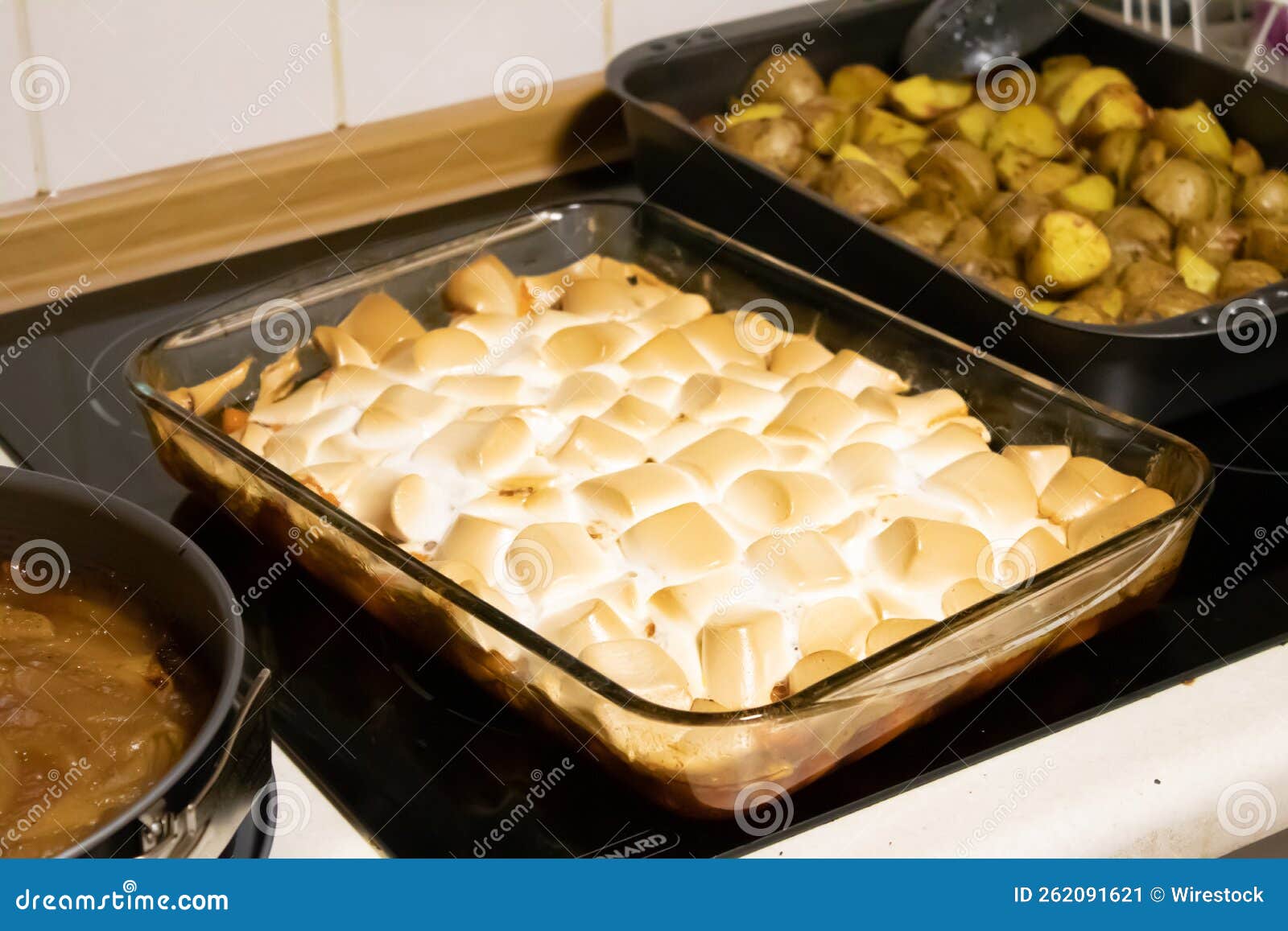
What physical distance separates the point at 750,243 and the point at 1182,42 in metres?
0.66

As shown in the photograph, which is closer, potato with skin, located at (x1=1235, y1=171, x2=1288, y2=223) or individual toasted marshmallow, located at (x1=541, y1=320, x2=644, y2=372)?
individual toasted marshmallow, located at (x1=541, y1=320, x2=644, y2=372)

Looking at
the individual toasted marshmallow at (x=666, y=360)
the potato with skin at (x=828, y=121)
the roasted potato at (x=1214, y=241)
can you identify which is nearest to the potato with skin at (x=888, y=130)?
the potato with skin at (x=828, y=121)

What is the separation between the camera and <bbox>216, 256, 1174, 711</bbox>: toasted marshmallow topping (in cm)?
67

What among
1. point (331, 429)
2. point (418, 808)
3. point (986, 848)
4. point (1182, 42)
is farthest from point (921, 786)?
point (1182, 42)

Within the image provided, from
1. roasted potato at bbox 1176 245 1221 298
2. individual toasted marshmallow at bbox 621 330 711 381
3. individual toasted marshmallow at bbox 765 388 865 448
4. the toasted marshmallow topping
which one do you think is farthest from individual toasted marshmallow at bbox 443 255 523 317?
roasted potato at bbox 1176 245 1221 298

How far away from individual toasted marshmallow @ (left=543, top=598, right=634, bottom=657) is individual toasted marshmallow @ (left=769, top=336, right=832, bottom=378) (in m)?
0.26

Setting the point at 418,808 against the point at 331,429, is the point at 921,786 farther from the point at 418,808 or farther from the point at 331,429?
the point at 331,429

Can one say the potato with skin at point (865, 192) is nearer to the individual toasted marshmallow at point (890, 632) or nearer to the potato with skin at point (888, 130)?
the potato with skin at point (888, 130)

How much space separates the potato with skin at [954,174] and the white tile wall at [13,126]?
618 millimetres

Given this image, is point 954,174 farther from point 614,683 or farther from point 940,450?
point 614,683

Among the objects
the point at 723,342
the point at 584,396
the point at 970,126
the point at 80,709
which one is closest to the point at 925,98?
the point at 970,126

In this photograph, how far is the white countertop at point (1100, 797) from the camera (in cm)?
63

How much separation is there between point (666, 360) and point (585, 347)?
→ 0.17 ft

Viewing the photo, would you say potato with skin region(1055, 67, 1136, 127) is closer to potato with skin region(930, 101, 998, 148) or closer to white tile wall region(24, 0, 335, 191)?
potato with skin region(930, 101, 998, 148)
